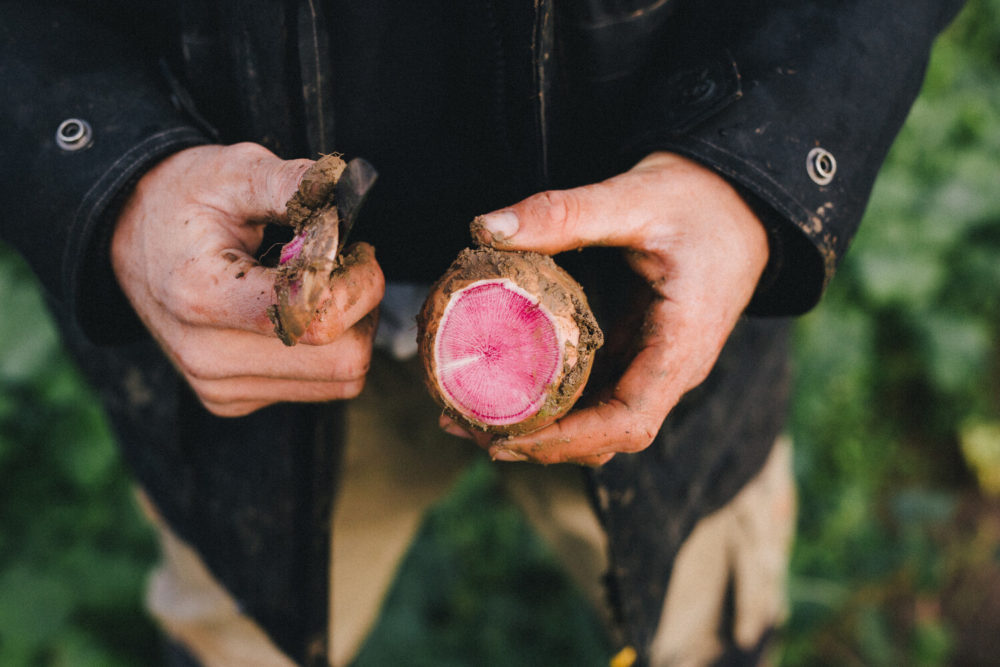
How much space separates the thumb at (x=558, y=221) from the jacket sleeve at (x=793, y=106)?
223 mm

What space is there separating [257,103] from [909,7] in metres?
1.33

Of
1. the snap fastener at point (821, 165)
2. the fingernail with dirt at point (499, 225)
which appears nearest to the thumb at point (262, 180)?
the fingernail with dirt at point (499, 225)

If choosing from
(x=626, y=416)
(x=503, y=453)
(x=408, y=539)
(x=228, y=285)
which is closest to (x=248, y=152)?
(x=228, y=285)

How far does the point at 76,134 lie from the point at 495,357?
899 mm

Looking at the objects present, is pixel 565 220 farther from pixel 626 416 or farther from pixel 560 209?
pixel 626 416

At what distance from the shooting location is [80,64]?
133cm

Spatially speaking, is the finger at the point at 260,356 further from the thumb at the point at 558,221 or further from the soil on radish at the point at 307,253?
the thumb at the point at 558,221

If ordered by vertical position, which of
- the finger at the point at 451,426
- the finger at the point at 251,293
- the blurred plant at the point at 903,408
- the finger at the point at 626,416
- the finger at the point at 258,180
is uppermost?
the finger at the point at 258,180

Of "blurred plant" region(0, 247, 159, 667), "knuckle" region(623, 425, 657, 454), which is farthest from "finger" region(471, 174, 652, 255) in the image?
"blurred plant" region(0, 247, 159, 667)

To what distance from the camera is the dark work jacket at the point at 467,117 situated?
1237mm

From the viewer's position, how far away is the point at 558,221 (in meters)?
1.11

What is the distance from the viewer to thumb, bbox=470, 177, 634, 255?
43.9 inches

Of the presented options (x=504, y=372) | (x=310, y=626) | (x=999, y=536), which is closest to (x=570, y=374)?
(x=504, y=372)

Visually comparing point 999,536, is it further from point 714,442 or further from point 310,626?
point 310,626
